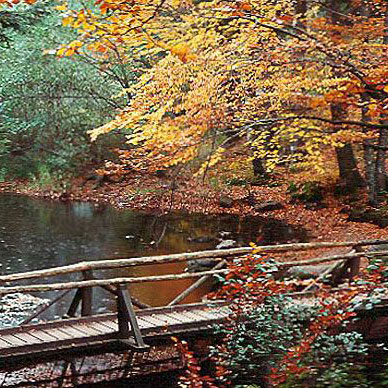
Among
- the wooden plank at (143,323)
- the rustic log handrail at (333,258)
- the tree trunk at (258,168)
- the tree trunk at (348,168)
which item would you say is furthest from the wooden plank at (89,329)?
the tree trunk at (258,168)

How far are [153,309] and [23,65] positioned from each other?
710 inches

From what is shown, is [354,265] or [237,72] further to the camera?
[237,72]

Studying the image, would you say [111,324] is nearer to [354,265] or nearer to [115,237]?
[354,265]

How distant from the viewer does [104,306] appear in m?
10.9

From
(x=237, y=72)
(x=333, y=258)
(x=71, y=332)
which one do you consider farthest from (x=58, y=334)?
(x=237, y=72)

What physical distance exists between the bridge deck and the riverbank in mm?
7411

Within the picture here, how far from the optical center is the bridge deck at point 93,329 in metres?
6.13

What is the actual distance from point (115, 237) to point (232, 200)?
4579mm

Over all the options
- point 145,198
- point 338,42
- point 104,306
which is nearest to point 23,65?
point 145,198

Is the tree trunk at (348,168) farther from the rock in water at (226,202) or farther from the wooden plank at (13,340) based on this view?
the wooden plank at (13,340)

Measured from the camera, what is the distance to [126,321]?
6.47 meters

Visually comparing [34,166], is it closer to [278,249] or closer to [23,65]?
[23,65]

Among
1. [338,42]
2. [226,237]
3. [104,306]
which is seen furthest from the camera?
[226,237]

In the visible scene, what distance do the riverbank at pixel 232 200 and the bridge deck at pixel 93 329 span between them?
24.3 ft
